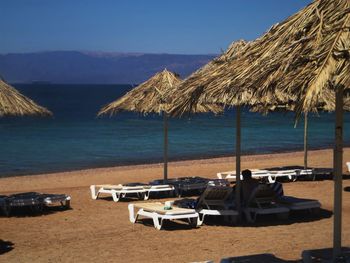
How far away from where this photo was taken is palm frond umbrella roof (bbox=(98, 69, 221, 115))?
1228 cm

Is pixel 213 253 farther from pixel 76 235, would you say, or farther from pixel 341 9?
pixel 341 9

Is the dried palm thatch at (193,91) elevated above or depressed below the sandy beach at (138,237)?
above

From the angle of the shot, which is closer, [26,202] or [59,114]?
[26,202]

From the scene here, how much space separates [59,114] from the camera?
2483 inches

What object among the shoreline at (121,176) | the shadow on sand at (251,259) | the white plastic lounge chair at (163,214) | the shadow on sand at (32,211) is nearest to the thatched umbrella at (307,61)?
the shadow on sand at (251,259)

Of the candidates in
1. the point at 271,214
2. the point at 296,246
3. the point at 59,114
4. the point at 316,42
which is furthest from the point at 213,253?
the point at 59,114

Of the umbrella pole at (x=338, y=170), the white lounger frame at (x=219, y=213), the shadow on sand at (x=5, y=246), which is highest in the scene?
the umbrella pole at (x=338, y=170)

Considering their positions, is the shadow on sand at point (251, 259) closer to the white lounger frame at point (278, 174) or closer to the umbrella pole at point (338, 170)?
the umbrella pole at point (338, 170)

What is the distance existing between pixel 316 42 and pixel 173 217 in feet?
14.5

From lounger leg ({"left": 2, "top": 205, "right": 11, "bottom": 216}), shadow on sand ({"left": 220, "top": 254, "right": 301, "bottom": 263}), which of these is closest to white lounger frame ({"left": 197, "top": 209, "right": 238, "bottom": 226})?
shadow on sand ({"left": 220, "top": 254, "right": 301, "bottom": 263})

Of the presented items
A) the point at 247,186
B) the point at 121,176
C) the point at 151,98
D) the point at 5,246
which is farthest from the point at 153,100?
the point at 121,176

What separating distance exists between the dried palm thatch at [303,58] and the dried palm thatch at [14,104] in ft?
14.5

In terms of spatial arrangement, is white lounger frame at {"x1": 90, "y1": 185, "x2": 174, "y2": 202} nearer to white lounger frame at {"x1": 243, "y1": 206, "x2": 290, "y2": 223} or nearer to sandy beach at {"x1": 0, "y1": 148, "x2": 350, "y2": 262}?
sandy beach at {"x1": 0, "y1": 148, "x2": 350, "y2": 262}

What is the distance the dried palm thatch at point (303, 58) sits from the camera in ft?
15.1
